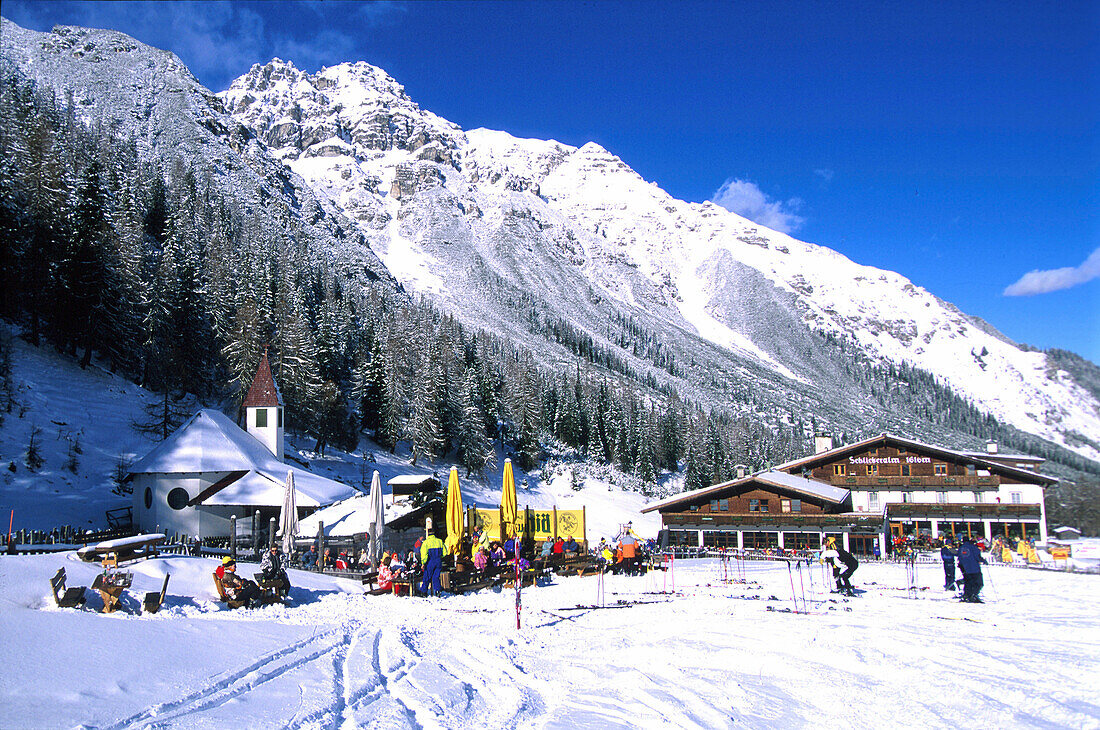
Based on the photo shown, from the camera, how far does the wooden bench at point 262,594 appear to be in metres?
12.8

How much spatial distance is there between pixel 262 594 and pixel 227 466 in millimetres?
17421

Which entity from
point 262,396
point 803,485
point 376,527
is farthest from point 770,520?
point 262,396

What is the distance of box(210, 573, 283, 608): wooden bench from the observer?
1284cm

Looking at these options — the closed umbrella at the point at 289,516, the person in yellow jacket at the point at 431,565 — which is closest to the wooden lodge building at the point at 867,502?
the closed umbrella at the point at 289,516

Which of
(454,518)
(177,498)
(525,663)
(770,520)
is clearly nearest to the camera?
(525,663)

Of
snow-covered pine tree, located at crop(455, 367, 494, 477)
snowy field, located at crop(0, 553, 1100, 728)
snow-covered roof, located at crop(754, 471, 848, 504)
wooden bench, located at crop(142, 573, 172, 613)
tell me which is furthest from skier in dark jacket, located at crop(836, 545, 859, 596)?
snow-covered pine tree, located at crop(455, 367, 494, 477)

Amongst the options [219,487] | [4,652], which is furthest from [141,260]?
[4,652]

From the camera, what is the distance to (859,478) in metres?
43.2

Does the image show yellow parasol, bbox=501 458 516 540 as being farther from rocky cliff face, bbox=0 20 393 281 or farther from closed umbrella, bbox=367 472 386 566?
rocky cliff face, bbox=0 20 393 281

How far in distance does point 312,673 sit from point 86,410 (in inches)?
1278

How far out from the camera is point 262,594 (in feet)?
44.0

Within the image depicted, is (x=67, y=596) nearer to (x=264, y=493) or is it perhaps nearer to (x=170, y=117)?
(x=264, y=493)

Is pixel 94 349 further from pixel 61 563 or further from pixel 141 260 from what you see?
pixel 61 563

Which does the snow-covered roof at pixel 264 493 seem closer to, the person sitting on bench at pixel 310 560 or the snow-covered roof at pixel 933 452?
the person sitting on bench at pixel 310 560
